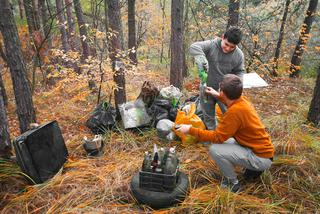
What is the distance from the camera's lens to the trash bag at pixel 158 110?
4.63m

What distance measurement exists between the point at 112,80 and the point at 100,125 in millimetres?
1264

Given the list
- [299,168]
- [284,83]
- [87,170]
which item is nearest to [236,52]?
[299,168]

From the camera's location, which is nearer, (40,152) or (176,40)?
(40,152)

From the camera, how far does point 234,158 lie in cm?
300

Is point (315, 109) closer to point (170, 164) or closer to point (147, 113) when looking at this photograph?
point (147, 113)

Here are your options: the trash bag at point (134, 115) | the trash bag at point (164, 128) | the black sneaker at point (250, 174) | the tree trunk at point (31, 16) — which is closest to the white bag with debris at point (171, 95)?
the trash bag at point (134, 115)

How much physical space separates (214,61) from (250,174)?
172 cm

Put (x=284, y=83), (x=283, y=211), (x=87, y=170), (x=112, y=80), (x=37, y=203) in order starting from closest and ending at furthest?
(x=283, y=211) < (x=37, y=203) < (x=87, y=170) < (x=112, y=80) < (x=284, y=83)

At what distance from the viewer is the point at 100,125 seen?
4.63m

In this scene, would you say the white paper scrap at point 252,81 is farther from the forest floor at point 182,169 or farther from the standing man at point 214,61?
the standing man at point 214,61

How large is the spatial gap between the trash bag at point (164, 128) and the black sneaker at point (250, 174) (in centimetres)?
141

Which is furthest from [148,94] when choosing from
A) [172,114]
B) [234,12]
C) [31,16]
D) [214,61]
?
[31,16]

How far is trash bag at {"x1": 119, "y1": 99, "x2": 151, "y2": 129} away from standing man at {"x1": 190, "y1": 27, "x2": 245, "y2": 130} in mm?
1052

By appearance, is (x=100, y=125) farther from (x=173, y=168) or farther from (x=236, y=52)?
(x=236, y=52)
